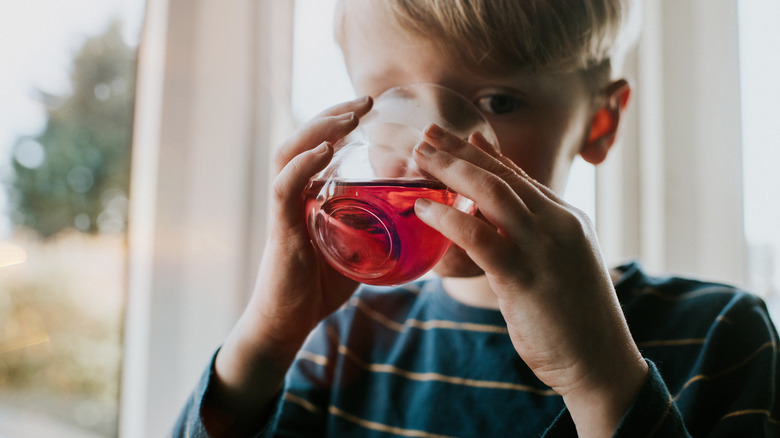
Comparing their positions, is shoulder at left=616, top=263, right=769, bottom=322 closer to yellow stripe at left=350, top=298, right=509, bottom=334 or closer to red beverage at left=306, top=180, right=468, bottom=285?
yellow stripe at left=350, top=298, right=509, bottom=334

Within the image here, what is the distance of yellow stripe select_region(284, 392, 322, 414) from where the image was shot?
84 cm

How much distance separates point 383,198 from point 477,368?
1.26ft

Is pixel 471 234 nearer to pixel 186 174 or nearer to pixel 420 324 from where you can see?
pixel 420 324

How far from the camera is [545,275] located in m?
0.49

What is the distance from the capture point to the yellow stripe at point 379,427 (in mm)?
763

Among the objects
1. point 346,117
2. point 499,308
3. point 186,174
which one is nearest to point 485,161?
point 346,117

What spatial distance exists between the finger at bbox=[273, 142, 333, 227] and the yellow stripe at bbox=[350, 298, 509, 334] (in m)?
0.32

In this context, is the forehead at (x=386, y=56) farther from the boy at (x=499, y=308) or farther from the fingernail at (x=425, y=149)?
the fingernail at (x=425, y=149)

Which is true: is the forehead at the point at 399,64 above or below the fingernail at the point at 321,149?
above

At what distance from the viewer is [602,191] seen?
1061mm

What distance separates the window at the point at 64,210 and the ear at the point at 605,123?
0.72m

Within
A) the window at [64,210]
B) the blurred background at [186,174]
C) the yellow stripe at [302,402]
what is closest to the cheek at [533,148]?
the blurred background at [186,174]

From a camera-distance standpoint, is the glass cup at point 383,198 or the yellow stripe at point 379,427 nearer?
the glass cup at point 383,198

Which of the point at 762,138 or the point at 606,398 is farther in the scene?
the point at 762,138
